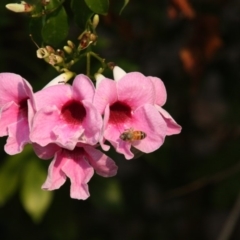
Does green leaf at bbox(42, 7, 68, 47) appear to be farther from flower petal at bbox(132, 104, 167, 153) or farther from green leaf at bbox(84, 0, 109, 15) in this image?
flower petal at bbox(132, 104, 167, 153)

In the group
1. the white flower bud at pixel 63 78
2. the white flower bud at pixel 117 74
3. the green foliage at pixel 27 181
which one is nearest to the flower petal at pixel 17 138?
the white flower bud at pixel 63 78

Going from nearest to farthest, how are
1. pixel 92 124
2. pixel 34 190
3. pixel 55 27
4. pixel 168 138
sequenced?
1. pixel 92 124
2. pixel 55 27
3. pixel 34 190
4. pixel 168 138

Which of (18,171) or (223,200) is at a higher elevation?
(18,171)

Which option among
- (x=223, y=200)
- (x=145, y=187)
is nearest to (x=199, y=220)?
(x=145, y=187)

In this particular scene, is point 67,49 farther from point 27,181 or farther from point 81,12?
point 27,181

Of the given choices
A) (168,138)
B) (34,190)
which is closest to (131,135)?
(34,190)

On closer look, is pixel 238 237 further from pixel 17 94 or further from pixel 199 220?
pixel 17 94
